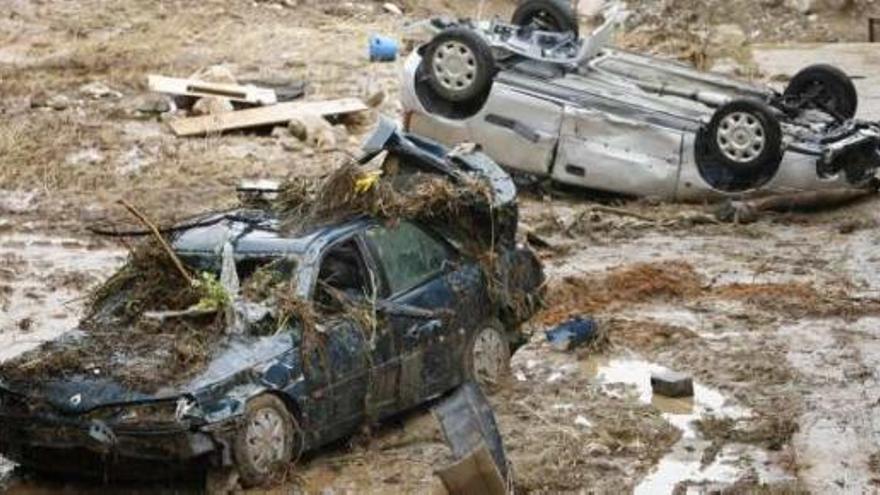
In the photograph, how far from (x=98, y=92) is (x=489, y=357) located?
446 inches

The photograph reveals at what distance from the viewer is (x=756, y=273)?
15320mm

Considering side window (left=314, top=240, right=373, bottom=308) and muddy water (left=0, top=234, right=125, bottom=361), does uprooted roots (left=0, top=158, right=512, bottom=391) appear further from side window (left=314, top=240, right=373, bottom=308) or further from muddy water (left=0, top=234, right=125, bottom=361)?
muddy water (left=0, top=234, right=125, bottom=361)

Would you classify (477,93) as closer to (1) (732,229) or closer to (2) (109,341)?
(1) (732,229)

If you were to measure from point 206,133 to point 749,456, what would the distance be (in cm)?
1078

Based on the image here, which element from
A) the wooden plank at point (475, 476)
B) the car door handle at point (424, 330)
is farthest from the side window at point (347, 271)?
A: the wooden plank at point (475, 476)

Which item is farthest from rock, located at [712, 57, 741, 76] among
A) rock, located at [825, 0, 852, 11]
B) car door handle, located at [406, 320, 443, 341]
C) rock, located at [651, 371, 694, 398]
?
car door handle, located at [406, 320, 443, 341]

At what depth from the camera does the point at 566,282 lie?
14961mm

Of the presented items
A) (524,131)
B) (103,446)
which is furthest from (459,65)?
(103,446)

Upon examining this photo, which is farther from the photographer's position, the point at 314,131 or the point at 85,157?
the point at 314,131

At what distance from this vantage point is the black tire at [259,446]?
31.2 feet

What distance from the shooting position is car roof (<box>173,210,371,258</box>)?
1062cm

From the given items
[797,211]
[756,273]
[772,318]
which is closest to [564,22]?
[797,211]

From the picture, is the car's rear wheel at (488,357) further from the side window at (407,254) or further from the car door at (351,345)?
the car door at (351,345)

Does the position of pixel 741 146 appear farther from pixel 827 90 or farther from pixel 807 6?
pixel 807 6
